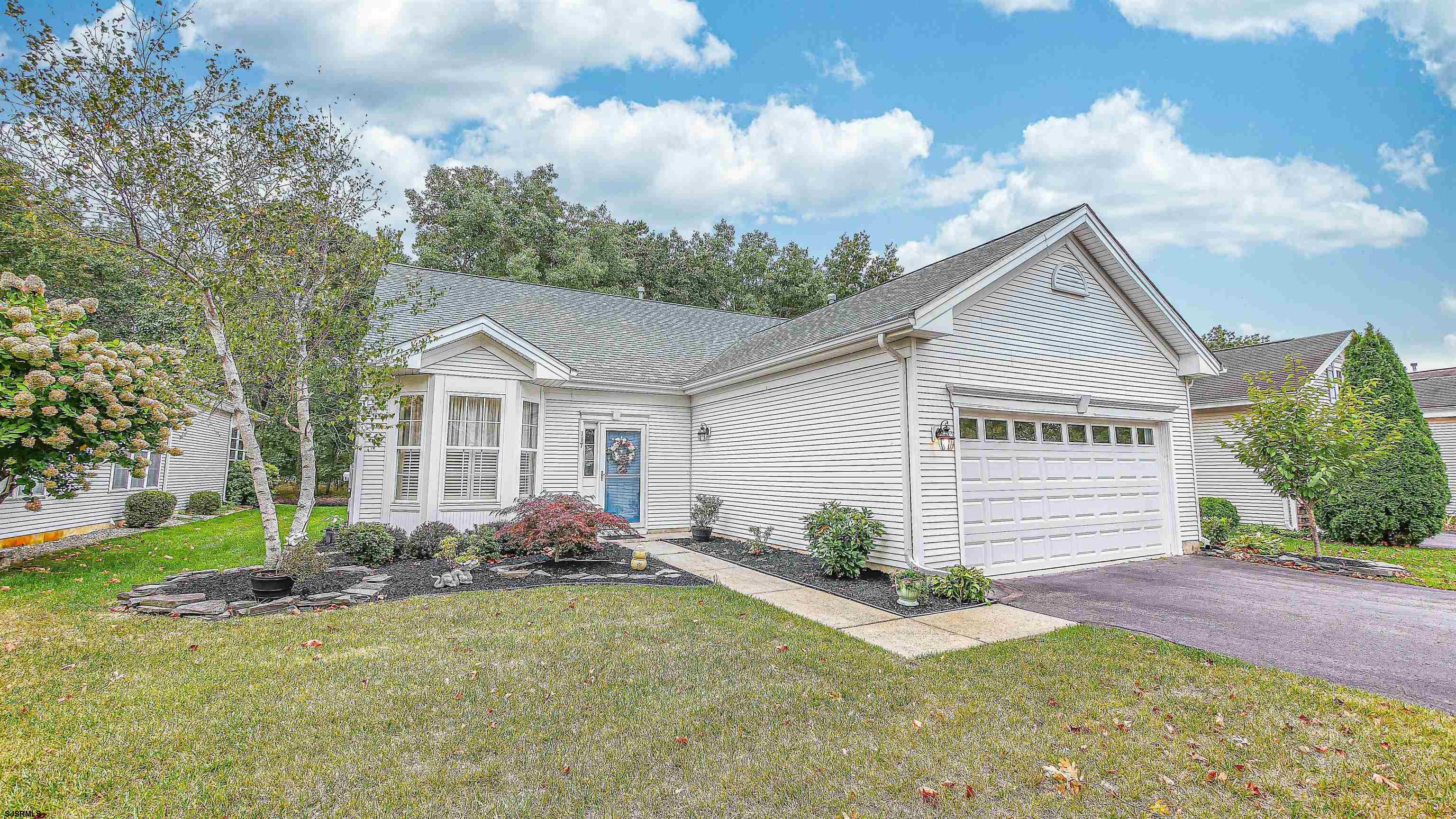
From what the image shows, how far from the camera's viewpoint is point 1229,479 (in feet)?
46.6

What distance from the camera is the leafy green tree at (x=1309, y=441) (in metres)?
9.34

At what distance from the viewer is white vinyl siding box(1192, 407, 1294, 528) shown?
13453 millimetres

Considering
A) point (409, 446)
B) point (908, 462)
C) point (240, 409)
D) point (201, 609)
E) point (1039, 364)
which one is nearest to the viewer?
point (201, 609)

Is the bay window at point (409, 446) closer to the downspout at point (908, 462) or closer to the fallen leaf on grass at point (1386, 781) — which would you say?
the downspout at point (908, 462)

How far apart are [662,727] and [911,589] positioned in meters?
3.93

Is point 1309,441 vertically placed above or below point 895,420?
below

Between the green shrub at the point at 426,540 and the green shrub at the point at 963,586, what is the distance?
6865 millimetres

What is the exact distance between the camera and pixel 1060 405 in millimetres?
9055

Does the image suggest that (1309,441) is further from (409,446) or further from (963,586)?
(409,446)

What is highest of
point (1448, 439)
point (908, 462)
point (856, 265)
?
point (856, 265)

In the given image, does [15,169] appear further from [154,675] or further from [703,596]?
[703,596]

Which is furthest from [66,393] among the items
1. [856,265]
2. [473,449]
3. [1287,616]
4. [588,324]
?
[856,265]

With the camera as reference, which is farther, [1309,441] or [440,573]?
[1309,441]

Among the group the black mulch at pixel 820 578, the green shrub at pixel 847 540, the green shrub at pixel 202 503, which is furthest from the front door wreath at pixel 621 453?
the green shrub at pixel 202 503
